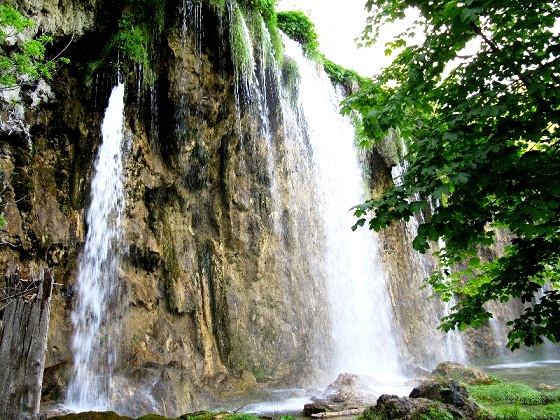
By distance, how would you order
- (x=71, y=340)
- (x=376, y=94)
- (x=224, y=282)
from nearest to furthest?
1. (x=376, y=94)
2. (x=71, y=340)
3. (x=224, y=282)

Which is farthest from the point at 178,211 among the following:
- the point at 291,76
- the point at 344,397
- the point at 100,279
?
the point at 291,76

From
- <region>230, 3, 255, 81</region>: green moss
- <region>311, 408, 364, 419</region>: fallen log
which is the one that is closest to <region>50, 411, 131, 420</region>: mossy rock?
<region>311, 408, 364, 419</region>: fallen log

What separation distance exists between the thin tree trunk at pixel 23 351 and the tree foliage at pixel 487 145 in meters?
2.65

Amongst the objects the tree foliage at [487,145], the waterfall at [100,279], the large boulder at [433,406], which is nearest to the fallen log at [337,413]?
the large boulder at [433,406]

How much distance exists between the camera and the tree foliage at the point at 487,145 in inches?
134

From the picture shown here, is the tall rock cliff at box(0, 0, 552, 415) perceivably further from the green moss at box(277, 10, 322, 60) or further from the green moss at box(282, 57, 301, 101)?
the green moss at box(277, 10, 322, 60)

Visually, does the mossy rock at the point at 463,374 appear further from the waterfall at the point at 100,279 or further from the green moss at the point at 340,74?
the green moss at the point at 340,74

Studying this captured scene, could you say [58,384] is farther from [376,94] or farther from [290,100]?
[290,100]

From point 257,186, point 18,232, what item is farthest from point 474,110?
point 257,186

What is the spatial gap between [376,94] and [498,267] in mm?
2270

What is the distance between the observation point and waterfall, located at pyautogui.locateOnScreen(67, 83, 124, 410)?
888 cm

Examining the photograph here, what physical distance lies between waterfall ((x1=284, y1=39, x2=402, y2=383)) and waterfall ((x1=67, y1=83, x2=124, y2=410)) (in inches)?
259

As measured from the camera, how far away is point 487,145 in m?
3.44

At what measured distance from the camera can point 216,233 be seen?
13.3m
